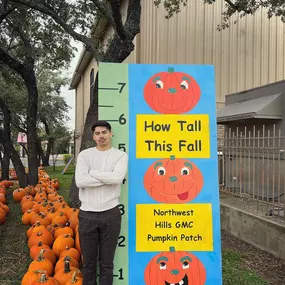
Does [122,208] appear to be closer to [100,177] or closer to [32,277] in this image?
[100,177]

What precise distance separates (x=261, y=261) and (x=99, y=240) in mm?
2617

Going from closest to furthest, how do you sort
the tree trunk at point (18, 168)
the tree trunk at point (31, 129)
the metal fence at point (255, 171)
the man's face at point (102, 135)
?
1. the man's face at point (102, 135)
2. the metal fence at point (255, 171)
3. the tree trunk at point (31, 129)
4. the tree trunk at point (18, 168)

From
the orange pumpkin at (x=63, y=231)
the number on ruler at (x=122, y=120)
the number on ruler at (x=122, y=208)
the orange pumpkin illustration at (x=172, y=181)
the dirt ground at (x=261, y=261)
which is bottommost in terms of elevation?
the dirt ground at (x=261, y=261)

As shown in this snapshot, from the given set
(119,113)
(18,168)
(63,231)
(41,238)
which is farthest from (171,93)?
(18,168)

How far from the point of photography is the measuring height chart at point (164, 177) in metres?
3.07

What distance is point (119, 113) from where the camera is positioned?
3123mm

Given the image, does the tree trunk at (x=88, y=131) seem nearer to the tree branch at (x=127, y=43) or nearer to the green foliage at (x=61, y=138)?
the tree branch at (x=127, y=43)

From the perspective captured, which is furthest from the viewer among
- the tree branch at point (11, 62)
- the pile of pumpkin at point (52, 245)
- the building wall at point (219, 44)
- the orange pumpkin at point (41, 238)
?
the building wall at point (219, 44)

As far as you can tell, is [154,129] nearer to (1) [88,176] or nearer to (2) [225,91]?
(1) [88,176]

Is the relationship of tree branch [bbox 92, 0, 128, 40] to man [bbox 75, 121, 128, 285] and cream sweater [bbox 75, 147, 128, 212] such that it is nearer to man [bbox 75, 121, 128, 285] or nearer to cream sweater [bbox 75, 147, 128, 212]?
man [bbox 75, 121, 128, 285]

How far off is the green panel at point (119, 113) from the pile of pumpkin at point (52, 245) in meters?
0.43

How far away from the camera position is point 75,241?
4.22 meters

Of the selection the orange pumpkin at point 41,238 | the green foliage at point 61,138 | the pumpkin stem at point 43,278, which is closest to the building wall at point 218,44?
the orange pumpkin at point 41,238

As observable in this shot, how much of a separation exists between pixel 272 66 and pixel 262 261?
876 centimetres
